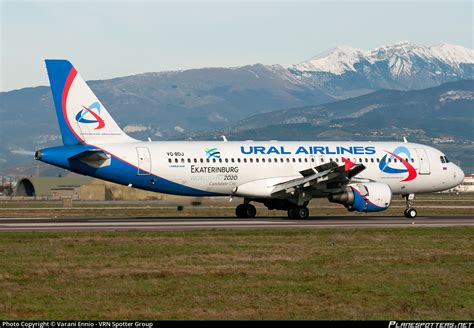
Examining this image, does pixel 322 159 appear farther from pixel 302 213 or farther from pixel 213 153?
pixel 213 153

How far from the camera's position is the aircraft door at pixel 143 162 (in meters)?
46.6

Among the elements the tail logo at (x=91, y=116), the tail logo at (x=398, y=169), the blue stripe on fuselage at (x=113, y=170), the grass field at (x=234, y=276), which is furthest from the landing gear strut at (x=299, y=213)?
the grass field at (x=234, y=276)

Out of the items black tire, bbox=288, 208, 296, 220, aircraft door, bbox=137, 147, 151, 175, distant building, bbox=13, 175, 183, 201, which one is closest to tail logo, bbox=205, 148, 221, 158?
aircraft door, bbox=137, 147, 151, 175

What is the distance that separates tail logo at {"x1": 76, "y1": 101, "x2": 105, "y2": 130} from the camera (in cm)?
4675

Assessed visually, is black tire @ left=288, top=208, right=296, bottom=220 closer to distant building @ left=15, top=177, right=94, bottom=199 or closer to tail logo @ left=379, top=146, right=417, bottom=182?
tail logo @ left=379, top=146, right=417, bottom=182

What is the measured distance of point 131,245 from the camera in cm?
3139

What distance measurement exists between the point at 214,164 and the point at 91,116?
6.77m

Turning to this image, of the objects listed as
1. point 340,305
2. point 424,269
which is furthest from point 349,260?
point 340,305

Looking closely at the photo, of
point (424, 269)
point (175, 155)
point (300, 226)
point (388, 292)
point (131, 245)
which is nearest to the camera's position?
point (388, 292)

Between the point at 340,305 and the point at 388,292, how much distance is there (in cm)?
219

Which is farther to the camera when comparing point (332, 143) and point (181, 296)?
point (332, 143)

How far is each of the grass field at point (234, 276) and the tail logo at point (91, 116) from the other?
40.8ft

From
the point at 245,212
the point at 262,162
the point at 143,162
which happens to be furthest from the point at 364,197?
the point at 143,162

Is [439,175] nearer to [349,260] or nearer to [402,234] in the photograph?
[402,234]
